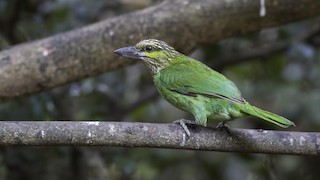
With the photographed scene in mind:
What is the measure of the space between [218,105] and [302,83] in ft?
6.11

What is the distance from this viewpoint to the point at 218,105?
9.82 feet

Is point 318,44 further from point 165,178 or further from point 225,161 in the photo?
point 165,178

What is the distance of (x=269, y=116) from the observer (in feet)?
9.12

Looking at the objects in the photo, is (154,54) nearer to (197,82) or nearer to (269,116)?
(197,82)

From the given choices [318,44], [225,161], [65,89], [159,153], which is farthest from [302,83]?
[65,89]

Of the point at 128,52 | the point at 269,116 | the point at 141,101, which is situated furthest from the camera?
the point at 141,101

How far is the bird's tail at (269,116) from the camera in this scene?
8.92 feet

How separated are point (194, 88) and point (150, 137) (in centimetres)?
59

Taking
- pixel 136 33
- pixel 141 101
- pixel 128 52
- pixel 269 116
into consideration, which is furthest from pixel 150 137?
pixel 141 101

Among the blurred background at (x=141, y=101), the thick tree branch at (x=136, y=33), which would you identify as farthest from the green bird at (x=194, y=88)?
the blurred background at (x=141, y=101)

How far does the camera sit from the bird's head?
3.34m

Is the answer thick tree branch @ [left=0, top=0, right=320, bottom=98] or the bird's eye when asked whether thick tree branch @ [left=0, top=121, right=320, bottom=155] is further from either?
thick tree branch @ [left=0, top=0, right=320, bottom=98]

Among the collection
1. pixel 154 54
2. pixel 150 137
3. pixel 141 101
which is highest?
pixel 154 54

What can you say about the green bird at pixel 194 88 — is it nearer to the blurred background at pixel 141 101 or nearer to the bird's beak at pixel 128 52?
the bird's beak at pixel 128 52
